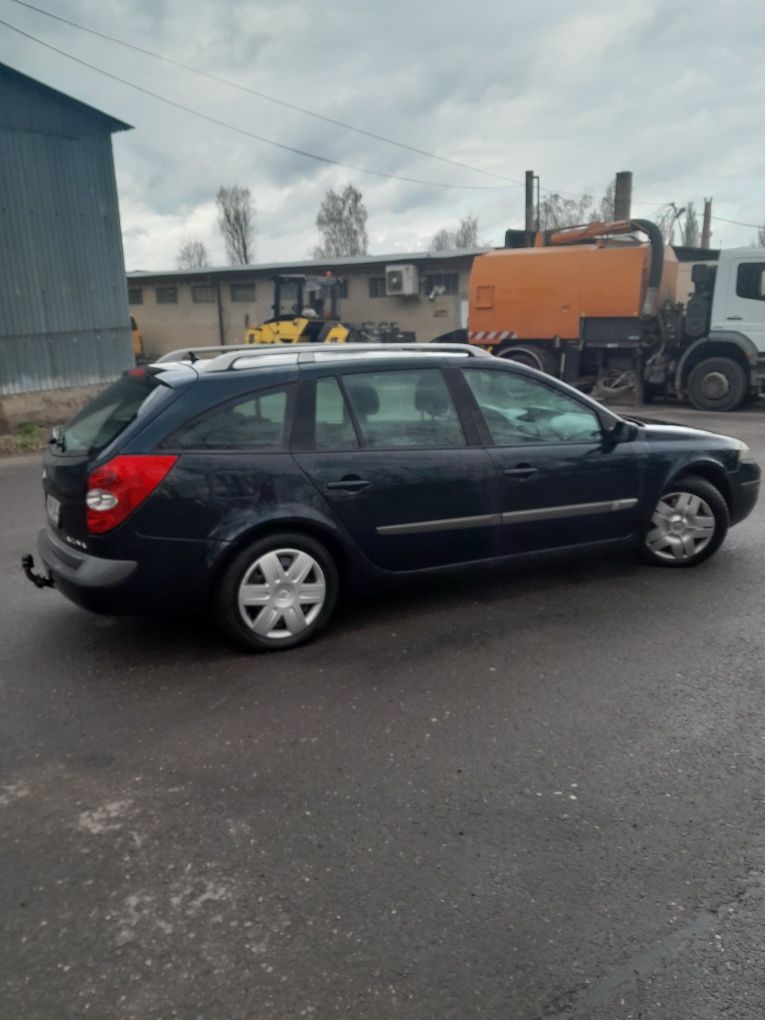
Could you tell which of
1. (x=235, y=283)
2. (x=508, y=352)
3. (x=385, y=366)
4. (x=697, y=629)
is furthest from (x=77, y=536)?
(x=235, y=283)

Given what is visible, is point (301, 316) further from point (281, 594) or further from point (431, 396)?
point (281, 594)

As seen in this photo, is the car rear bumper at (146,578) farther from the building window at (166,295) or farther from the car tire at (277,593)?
the building window at (166,295)

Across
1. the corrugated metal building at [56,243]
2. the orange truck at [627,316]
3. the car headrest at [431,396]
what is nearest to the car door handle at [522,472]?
the car headrest at [431,396]

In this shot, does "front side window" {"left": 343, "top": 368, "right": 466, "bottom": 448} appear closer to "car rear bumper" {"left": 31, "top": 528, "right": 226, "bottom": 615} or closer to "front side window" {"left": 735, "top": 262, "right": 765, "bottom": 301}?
"car rear bumper" {"left": 31, "top": 528, "right": 226, "bottom": 615}

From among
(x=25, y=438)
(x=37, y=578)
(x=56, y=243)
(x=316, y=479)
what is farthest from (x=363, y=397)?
(x=56, y=243)

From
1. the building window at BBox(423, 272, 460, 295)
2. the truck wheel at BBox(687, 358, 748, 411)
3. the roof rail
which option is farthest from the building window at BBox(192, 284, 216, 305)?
the roof rail

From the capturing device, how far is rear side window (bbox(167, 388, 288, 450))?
3.76 meters

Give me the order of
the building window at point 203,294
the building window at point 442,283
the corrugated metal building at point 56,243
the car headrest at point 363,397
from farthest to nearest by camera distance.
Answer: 1. the building window at point 203,294
2. the building window at point 442,283
3. the corrugated metal building at point 56,243
4. the car headrest at point 363,397

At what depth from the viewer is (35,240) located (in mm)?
11297

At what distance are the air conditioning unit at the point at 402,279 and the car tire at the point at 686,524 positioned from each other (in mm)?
22922

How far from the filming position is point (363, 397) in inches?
165

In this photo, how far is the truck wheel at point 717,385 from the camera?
43.3 feet

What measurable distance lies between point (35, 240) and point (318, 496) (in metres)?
9.54

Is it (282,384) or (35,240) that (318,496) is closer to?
(282,384)
